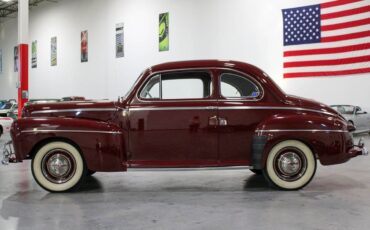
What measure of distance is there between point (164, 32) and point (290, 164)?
664 inches

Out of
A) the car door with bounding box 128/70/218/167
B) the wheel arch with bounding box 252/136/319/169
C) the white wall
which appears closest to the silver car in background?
the white wall

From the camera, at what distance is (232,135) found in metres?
5.68

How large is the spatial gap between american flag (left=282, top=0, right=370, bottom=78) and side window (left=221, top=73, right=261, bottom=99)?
11258mm

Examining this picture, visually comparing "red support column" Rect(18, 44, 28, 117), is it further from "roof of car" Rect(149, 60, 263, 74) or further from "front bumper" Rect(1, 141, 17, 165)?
"roof of car" Rect(149, 60, 263, 74)

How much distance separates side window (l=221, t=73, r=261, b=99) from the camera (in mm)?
5836

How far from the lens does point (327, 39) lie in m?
16.4

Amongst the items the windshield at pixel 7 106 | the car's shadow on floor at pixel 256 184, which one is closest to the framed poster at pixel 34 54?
the windshield at pixel 7 106

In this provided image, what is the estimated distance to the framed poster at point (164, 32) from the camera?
2152 cm

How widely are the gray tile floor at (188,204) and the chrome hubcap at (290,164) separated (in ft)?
0.80

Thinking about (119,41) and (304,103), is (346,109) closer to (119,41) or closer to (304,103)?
(304,103)

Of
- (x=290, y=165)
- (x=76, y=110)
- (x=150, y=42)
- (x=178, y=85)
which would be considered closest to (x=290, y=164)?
(x=290, y=165)

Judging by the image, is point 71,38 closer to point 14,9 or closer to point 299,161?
point 14,9

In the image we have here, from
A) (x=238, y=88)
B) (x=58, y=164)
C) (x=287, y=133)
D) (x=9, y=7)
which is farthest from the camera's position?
(x=9, y=7)

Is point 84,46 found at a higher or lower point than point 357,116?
higher
